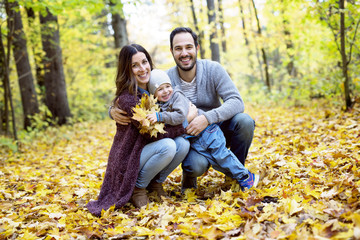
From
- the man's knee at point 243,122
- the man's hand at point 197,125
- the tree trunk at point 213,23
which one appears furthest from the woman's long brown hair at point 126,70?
the tree trunk at point 213,23

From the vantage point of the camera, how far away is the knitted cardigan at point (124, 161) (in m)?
2.72

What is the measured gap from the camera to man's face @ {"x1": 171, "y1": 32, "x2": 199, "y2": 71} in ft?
10.4

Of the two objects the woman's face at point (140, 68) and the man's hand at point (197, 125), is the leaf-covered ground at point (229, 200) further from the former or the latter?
the woman's face at point (140, 68)

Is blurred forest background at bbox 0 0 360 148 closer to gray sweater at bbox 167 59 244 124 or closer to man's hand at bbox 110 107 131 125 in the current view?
man's hand at bbox 110 107 131 125

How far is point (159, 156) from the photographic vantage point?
2.72 m

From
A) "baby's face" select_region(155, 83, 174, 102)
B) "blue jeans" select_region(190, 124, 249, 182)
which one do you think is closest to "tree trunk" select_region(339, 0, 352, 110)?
"blue jeans" select_region(190, 124, 249, 182)

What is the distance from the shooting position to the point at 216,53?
830cm

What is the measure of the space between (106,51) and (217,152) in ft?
35.4

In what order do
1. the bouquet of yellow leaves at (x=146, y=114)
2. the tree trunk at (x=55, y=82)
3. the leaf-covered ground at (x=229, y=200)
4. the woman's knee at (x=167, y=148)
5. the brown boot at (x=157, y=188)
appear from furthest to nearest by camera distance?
the tree trunk at (x=55, y=82) → the brown boot at (x=157, y=188) → the woman's knee at (x=167, y=148) → the bouquet of yellow leaves at (x=146, y=114) → the leaf-covered ground at (x=229, y=200)

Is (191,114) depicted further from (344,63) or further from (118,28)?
(118,28)

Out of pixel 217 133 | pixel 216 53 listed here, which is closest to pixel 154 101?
pixel 217 133

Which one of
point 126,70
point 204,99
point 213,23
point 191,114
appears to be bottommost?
point 191,114

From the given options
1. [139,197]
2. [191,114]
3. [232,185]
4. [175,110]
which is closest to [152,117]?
[175,110]

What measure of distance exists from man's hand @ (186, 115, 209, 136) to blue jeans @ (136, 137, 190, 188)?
0.37ft
